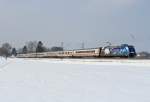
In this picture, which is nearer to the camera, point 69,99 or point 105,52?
point 69,99

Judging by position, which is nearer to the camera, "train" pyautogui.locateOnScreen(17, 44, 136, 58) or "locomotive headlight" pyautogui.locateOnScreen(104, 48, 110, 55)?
"train" pyautogui.locateOnScreen(17, 44, 136, 58)

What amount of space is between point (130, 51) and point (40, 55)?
52255mm

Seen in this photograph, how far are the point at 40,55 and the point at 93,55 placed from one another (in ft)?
135

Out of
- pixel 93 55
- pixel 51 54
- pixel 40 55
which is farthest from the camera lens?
pixel 40 55

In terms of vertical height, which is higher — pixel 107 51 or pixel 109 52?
pixel 107 51

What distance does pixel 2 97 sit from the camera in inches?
371

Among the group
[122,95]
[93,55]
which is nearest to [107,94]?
[122,95]

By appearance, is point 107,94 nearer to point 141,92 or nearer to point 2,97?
point 141,92

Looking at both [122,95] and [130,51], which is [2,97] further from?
[130,51]

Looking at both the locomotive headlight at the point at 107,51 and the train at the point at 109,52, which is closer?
the train at the point at 109,52

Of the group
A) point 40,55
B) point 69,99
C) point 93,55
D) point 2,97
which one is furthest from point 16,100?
point 40,55

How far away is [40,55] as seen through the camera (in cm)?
10062

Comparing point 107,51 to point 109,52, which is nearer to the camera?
point 109,52

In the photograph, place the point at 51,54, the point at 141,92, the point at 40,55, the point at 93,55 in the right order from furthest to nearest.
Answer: the point at 40,55 → the point at 51,54 → the point at 93,55 → the point at 141,92
